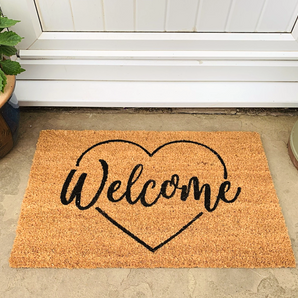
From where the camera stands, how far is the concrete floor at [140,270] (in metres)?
1.02

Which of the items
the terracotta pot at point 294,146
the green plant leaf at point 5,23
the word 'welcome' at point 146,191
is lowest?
the word 'welcome' at point 146,191

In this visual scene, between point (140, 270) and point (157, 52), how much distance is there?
3.15 ft

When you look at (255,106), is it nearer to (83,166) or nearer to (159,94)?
(159,94)

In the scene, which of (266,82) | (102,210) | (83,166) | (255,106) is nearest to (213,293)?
(102,210)

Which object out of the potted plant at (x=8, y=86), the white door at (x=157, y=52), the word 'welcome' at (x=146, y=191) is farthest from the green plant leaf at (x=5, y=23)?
the word 'welcome' at (x=146, y=191)

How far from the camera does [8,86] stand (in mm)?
1178

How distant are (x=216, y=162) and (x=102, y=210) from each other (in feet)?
1.81

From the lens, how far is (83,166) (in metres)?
1.30

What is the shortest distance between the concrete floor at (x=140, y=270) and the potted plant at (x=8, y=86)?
0.11m

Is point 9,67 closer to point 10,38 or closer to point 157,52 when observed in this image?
point 10,38

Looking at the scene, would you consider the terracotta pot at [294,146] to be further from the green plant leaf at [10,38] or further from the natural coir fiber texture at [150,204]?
the green plant leaf at [10,38]

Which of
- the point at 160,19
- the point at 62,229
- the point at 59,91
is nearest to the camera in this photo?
the point at 62,229

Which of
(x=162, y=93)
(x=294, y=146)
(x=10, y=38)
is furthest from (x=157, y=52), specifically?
(x=294, y=146)

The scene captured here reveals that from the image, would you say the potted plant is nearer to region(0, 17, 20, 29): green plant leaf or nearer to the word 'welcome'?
region(0, 17, 20, 29): green plant leaf
